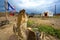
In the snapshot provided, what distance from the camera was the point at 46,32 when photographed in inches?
214

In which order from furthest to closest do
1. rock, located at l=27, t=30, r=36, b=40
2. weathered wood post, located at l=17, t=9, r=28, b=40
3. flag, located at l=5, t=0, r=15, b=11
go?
flag, located at l=5, t=0, r=15, b=11 → rock, located at l=27, t=30, r=36, b=40 → weathered wood post, located at l=17, t=9, r=28, b=40

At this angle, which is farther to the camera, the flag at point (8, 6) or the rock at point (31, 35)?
the flag at point (8, 6)

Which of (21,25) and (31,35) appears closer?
(21,25)

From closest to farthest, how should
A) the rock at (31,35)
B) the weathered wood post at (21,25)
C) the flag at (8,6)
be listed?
the weathered wood post at (21,25), the rock at (31,35), the flag at (8,6)

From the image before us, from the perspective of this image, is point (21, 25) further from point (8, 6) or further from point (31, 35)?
point (8, 6)

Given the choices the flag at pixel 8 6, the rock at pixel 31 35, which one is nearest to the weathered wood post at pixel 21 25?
the rock at pixel 31 35

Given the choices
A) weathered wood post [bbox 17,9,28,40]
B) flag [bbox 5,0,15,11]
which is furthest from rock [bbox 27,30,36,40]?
flag [bbox 5,0,15,11]

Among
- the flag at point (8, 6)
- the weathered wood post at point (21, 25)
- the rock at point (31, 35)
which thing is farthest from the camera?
the flag at point (8, 6)

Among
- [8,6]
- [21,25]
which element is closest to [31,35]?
[21,25]

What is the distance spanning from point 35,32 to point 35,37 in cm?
15

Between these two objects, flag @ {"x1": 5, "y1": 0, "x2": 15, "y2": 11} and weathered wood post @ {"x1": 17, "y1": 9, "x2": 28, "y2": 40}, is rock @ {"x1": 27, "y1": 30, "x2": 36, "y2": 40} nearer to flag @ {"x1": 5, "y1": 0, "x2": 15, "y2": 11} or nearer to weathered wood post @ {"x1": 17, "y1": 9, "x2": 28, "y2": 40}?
weathered wood post @ {"x1": 17, "y1": 9, "x2": 28, "y2": 40}

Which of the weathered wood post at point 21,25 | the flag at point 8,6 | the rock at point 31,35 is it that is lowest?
the rock at point 31,35

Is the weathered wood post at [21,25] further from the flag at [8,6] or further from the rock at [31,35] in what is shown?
the flag at [8,6]

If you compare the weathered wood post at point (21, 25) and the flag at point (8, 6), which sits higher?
the flag at point (8, 6)
